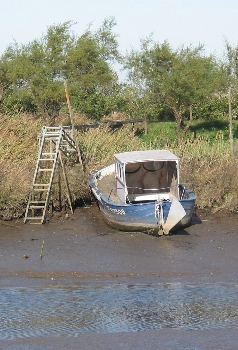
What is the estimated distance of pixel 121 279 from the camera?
1381 cm

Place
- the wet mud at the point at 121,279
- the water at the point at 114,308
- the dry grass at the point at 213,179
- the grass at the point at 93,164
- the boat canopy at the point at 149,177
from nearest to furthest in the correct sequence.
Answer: the wet mud at the point at 121,279
the water at the point at 114,308
the boat canopy at the point at 149,177
the grass at the point at 93,164
the dry grass at the point at 213,179

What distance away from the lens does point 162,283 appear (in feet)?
44.3

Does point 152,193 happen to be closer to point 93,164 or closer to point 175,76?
point 93,164

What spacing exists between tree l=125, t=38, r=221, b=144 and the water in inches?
762

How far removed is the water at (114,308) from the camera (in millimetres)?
10523

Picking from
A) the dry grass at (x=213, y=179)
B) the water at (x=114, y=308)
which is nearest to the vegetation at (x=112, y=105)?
the dry grass at (x=213, y=179)

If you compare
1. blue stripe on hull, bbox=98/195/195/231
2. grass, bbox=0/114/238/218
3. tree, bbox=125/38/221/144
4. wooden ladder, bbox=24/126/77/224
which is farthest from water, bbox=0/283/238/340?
tree, bbox=125/38/221/144

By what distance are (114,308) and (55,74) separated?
2879 cm

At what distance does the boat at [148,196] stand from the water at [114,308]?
12.8ft

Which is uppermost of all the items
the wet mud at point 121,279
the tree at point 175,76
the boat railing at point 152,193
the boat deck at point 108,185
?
the tree at point 175,76

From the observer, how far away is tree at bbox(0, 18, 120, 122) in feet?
121

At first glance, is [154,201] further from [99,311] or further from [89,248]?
[99,311]

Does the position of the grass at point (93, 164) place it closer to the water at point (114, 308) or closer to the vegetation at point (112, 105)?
the vegetation at point (112, 105)

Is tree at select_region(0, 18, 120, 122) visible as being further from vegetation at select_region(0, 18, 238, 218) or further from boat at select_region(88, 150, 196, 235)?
boat at select_region(88, 150, 196, 235)
